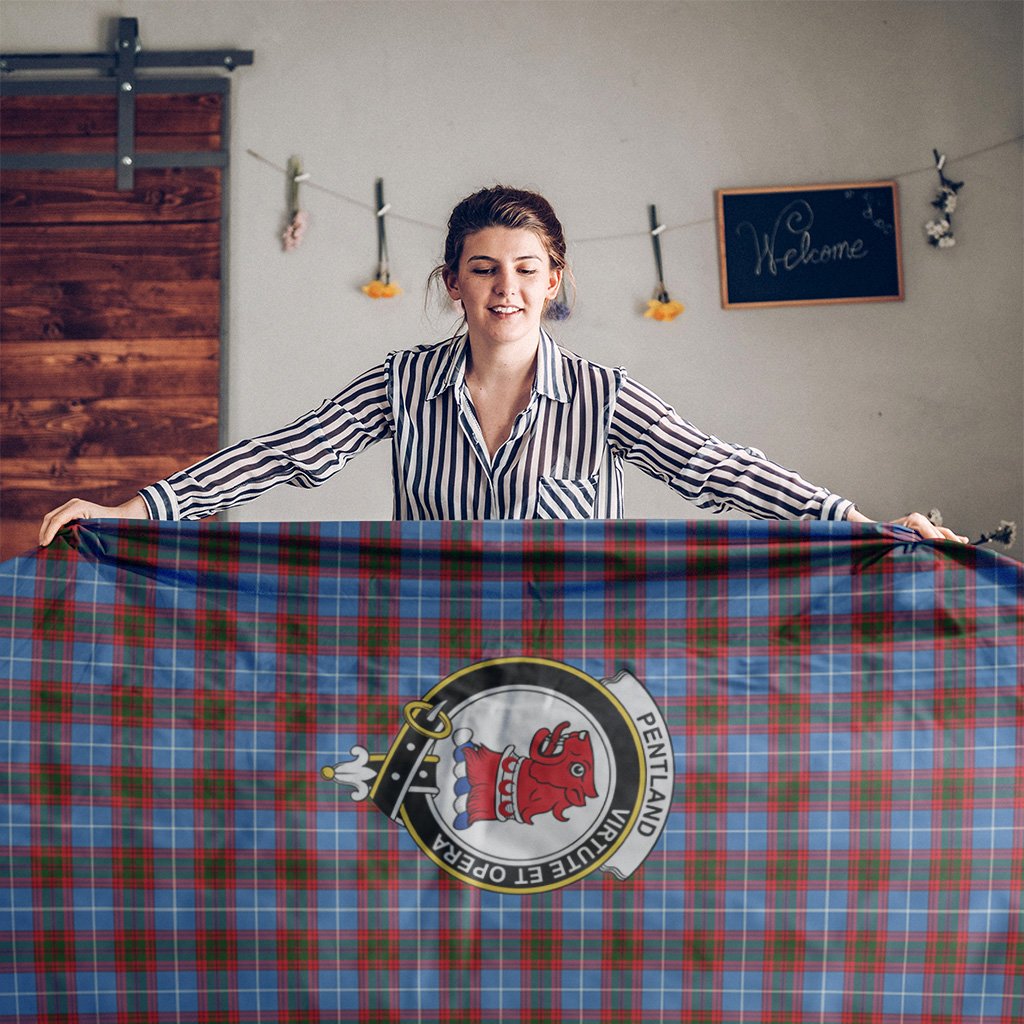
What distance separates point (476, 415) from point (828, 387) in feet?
4.89

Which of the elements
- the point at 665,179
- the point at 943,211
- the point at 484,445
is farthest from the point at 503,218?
the point at 943,211

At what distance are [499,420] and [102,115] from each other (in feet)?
6.43

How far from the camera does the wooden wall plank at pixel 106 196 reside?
317cm

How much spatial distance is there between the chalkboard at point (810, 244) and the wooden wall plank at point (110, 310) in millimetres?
1412

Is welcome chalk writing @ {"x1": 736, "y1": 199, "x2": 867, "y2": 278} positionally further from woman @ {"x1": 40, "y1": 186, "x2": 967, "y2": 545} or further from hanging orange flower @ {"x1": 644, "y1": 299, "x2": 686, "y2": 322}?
woman @ {"x1": 40, "y1": 186, "x2": 967, "y2": 545}

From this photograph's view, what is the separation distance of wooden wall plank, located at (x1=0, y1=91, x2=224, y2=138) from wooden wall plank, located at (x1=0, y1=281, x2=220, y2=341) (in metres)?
0.43

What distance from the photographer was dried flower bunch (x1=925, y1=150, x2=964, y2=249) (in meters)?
3.04

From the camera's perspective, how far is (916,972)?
1.41m

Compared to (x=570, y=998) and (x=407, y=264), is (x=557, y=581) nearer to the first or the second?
(x=570, y=998)

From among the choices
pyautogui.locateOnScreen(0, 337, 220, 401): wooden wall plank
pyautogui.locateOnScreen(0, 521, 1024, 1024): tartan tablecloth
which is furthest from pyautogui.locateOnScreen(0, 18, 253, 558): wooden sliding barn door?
pyautogui.locateOnScreen(0, 521, 1024, 1024): tartan tablecloth

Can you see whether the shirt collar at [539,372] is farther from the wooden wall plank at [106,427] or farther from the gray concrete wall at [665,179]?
the wooden wall plank at [106,427]

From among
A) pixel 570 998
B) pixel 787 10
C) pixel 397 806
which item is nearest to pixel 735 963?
pixel 570 998

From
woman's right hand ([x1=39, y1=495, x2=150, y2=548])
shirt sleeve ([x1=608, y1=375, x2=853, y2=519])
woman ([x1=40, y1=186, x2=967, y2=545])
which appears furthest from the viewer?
woman ([x1=40, y1=186, x2=967, y2=545])

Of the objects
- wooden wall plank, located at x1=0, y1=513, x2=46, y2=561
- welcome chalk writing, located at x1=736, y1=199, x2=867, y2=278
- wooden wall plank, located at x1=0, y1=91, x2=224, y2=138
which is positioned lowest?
wooden wall plank, located at x1=0, y1=513, x2=46, y2=561
